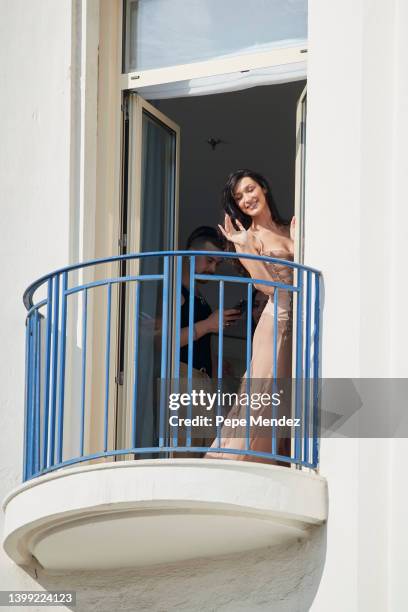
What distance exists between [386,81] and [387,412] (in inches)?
70.3

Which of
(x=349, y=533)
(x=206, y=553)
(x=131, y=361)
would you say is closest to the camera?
(x=349, y=533)

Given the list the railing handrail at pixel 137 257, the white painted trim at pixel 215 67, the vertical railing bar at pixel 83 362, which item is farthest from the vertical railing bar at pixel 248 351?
the white painted trim at pixel 215 67

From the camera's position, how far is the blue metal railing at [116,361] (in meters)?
8.95

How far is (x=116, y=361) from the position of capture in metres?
A: 10.2

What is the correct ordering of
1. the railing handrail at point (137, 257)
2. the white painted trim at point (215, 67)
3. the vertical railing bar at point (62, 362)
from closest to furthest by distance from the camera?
the railing handrail at point (137, 257)
the vertical railing bar at point (62, 362)
the white painted trim at point (215, 67)

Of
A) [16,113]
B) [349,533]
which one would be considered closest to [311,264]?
[349,533]

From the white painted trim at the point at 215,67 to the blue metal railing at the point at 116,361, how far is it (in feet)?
3.62

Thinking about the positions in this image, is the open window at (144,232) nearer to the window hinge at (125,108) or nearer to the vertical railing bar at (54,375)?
the window hinge at (125,108)

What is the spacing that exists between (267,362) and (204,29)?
216 cm

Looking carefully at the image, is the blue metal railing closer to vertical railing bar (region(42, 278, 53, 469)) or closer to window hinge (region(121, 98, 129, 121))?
vertical railing bar (region(42, 278, 53, 469))

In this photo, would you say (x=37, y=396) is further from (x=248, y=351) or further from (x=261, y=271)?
(x=261, y=271)

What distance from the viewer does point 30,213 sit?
1038 centimetres

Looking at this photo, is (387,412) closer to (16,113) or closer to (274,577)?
(274,577)

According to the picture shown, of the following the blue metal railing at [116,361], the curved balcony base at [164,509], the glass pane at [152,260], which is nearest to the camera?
the curved balcony base at [164,509]
